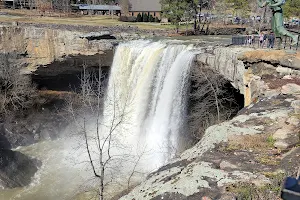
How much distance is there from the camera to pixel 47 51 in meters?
23.3

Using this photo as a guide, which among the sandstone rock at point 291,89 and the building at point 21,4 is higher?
the building at point 21,4

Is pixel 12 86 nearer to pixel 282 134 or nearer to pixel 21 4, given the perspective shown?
pixel 282 134

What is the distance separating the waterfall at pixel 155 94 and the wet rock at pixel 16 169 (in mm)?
5477

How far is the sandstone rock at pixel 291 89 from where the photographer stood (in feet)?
35.3

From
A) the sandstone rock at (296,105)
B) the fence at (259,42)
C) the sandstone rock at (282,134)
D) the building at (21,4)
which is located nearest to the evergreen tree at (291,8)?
the fence at (259,42)

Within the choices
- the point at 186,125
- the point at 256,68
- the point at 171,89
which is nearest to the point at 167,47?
the point at 171,89

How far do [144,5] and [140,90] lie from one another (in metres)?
32.4

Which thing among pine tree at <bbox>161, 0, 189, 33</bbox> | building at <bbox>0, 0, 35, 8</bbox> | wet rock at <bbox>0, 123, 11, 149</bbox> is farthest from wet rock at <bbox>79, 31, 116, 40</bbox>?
building at <bbox>0, 0, 35, 8</bbox>

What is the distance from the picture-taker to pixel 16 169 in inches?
746

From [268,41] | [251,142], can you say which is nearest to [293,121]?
[251,142]

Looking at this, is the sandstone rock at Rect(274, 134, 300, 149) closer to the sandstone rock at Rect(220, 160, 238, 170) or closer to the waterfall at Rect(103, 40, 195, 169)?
the sandstone rock at Rect(220, 160, 238, 170)

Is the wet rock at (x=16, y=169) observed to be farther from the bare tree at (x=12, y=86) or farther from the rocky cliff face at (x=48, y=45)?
the rocky cliff face at (x=48, y=45)

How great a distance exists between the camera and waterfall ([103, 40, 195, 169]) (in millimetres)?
17828

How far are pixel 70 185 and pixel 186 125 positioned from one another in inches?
275
